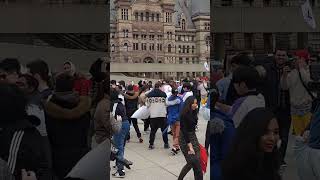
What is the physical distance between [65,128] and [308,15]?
2299mm

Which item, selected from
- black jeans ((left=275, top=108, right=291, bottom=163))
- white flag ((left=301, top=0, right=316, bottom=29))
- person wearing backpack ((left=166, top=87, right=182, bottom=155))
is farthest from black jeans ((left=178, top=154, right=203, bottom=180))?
person wearing backpack ((left=166, top=87, right=182, bottom=155))

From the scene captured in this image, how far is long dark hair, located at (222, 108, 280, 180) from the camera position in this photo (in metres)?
2.57

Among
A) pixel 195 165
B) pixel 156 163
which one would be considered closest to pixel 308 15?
pixel 195 165

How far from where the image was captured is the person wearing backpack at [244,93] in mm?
3816

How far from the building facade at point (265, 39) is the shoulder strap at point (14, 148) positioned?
2.13 m

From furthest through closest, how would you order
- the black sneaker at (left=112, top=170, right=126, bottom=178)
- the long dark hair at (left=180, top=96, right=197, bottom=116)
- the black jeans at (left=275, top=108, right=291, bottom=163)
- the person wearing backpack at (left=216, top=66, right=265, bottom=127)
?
the black sneaker at (left=112, top=170, right=126, bottom=178)
the long dark hair at (left=180, top=96, right=197, bottom=116)
the black jeans at (left=275, top=108, right=291, bottom=163)
the person wearing backpack at (left=216, top=66, right=265, bottom=127)

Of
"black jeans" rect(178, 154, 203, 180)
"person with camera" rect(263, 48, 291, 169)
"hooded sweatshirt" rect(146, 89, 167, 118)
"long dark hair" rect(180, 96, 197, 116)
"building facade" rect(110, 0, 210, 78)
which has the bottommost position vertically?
"black jeans" rect(178, 154, 203, 180)

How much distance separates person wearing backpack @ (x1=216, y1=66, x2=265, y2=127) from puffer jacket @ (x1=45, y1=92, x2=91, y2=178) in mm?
1238

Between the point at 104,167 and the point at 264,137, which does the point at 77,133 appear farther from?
the point at 264,137

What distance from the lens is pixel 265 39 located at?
430 centimetres

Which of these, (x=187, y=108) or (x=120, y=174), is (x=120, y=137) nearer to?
(x=120, y=174)

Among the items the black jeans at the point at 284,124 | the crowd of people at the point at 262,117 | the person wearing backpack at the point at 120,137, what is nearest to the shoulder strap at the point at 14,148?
the crowd of people at the point at 262,117

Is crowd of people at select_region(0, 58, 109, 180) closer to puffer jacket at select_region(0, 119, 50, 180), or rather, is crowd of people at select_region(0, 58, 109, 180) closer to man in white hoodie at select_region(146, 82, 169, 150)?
puffer jacket at select_region(0, 119, 50, 180)

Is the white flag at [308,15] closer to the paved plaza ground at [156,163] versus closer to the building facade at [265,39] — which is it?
the building facade at [265,39]
